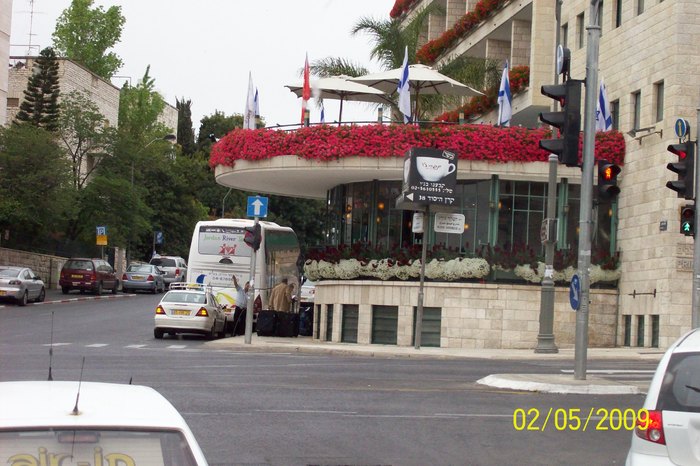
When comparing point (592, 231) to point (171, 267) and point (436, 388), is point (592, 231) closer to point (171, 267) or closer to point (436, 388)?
point (436, 388)

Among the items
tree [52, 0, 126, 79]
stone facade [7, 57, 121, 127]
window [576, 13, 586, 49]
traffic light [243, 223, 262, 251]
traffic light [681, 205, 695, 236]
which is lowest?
traffic light [243, 223, 262, 251]

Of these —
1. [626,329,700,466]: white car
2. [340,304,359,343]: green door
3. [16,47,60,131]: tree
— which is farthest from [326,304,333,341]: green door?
[16,47,60,131]: tree

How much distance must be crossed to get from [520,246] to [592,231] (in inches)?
552

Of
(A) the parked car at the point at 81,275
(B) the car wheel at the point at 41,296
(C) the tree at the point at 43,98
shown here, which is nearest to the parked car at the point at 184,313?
(B) the car wheel at the point at 41,296

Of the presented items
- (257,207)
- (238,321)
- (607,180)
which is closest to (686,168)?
(607,180)

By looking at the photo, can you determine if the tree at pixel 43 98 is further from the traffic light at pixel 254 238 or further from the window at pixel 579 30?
the traffic light at pixel 254 238

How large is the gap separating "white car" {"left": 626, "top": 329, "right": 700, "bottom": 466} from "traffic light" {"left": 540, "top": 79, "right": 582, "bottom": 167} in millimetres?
9717

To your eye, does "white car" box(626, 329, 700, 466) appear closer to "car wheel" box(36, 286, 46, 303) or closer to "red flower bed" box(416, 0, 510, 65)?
"red flower bed" box(416, 0, 510, 65)

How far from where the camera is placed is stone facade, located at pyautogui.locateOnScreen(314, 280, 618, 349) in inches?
1213

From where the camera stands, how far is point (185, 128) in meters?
121

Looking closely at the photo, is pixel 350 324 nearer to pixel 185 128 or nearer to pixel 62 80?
pixel 62 80

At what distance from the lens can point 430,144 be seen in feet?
105

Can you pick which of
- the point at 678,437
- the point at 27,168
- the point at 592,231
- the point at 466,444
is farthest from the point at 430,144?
the point at 27,168

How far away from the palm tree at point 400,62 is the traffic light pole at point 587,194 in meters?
24.8
